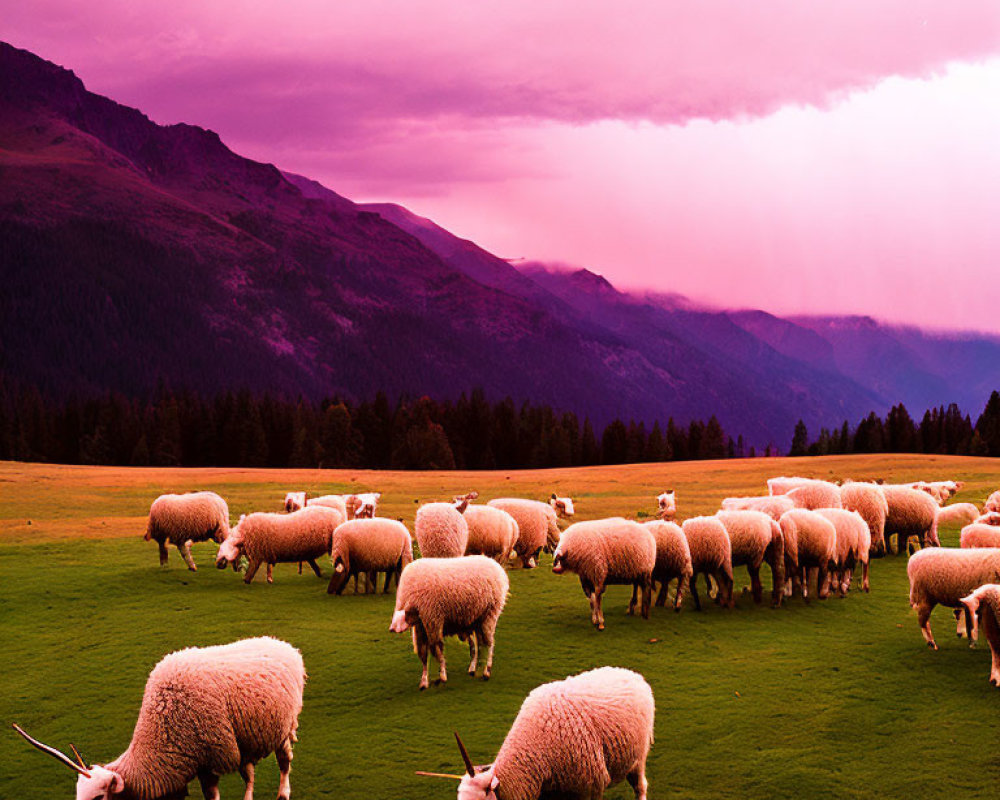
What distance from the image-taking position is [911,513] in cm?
2555

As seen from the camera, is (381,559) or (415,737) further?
(381,559)

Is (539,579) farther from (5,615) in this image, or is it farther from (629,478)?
(629,478)

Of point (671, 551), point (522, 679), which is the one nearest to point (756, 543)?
point (671, 551)

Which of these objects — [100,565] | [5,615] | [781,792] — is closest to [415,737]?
[781,792]

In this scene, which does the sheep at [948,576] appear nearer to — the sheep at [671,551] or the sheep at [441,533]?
the sheep at [671,551]

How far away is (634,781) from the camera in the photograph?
11.1 meters

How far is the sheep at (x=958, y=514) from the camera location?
29734mm

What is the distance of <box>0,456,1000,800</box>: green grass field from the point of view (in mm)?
12273

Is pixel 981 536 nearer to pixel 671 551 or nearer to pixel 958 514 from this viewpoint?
pixel 671 551

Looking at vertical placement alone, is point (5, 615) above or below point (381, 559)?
below

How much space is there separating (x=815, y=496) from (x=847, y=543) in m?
5.01

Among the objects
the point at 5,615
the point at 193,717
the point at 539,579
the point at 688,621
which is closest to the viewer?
the point at 193,717

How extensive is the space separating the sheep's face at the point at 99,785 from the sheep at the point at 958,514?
27.4m

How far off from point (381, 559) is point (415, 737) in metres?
8.14
